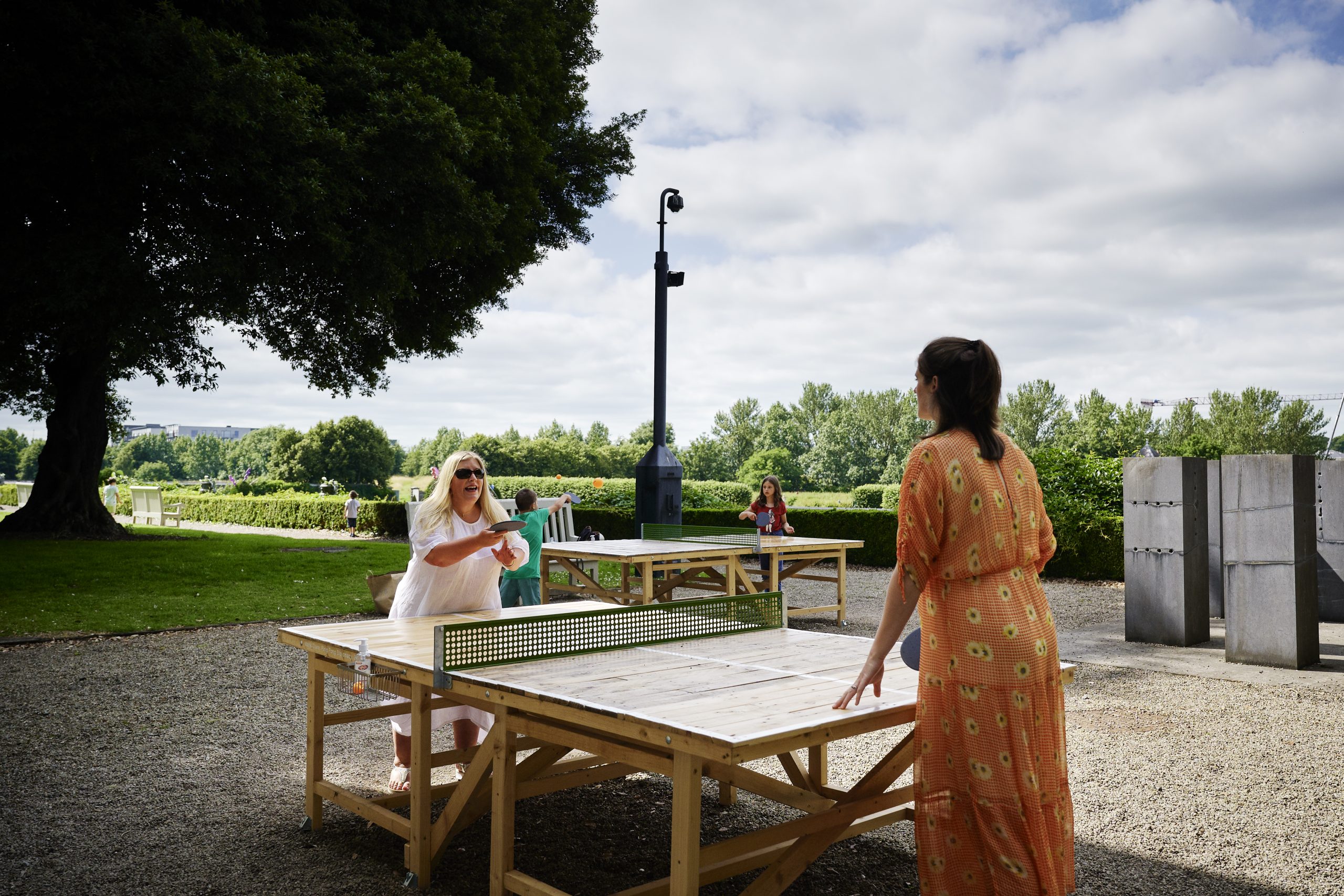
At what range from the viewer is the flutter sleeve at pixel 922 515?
3014 millimetres

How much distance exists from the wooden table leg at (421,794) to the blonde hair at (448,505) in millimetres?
1397

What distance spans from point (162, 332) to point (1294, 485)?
565 inches

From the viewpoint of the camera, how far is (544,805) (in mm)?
5191

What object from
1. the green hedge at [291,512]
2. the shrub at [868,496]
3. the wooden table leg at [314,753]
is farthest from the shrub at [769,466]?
the wooden table leg at [314,753]

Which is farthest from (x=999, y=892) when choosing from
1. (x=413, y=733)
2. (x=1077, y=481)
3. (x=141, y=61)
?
(x=1077, y=481)

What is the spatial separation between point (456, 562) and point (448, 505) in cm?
34

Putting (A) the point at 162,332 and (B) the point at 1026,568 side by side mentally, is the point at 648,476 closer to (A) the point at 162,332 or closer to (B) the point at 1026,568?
(A) the point at 162,332

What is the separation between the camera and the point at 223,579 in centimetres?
1599

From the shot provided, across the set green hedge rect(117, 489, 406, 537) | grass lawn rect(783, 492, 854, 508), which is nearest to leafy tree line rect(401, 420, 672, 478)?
grass lawn rect(783, 492, 854, 508)

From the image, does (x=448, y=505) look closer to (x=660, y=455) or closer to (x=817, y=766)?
(x=817, y=766)

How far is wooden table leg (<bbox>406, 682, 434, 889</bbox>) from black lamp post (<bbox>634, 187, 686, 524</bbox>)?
1009 centimetres

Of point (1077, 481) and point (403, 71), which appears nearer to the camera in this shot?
point (403, 71)

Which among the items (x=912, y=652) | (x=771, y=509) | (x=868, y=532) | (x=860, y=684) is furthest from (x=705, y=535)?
(x=868, y=532)

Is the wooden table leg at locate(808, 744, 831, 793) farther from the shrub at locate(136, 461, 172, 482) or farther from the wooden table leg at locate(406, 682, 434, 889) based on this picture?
the shrub at locate(136, 461, 172, 482)
